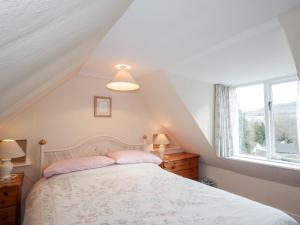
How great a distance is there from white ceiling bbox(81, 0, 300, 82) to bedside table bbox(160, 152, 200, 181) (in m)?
1.83

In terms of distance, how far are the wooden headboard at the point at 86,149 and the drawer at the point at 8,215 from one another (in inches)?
23.3

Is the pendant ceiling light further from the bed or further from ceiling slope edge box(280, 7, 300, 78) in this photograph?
ceiling slope edge box(280, 7, 300, 78)

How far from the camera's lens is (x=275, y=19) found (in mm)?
1483

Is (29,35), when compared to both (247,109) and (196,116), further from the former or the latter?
(247,109)

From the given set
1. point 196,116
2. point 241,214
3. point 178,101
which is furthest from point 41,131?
point 241,214

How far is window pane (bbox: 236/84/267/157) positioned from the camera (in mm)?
3193

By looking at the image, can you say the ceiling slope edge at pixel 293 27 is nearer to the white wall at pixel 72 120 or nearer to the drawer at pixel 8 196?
the white wall at pixel 72 120

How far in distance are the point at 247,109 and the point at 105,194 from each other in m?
2.88

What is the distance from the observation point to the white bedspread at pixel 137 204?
1.43 m

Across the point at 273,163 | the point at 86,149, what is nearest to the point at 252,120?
the point at 273,163

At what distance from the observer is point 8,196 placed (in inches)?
83.4

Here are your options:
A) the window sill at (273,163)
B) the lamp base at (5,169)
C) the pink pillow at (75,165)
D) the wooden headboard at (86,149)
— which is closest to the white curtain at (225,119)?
the window sill at (273,163)

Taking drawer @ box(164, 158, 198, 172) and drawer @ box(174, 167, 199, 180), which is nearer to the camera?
drawer @ box(164, 158, 198, 172)

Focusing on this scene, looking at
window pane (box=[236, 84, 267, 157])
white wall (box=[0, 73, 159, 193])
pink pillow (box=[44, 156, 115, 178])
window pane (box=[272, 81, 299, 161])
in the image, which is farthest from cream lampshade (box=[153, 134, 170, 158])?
window pane (box=[272, 81, 299, 161])
